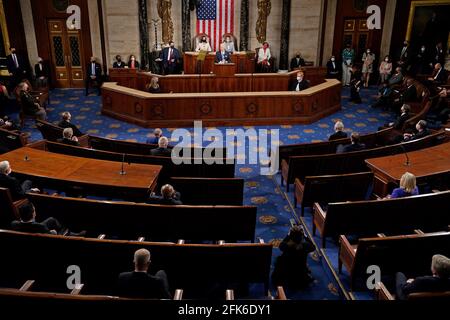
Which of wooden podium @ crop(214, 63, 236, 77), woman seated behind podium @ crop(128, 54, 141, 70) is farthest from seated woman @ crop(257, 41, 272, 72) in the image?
woman seated behind podium @ crop(128, 54, 141, 70)

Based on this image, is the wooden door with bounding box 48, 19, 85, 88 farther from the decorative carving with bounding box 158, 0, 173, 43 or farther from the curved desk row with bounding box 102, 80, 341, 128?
the curved desk row with bounding box 102, 80, 341, 128

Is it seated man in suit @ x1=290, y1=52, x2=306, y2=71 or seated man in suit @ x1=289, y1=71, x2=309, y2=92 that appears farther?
seated man in suit @ x1=290, y1=52, x2=306, y2=71

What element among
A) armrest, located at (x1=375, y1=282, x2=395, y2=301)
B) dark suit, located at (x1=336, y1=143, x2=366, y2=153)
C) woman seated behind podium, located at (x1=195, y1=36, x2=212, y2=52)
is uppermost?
woman seated behind podium, located at (x1=195, y1=36, x2=212, y2=52)

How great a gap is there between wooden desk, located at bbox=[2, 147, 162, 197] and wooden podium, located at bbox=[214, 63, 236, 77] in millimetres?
5905

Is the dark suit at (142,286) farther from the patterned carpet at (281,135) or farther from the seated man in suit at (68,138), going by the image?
the seated man in suit at (68,138)

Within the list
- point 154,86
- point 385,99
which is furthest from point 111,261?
point 385,99

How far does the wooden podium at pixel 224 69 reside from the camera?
1098 cm

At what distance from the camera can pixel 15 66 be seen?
40.1ft

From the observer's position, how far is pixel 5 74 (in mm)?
12359

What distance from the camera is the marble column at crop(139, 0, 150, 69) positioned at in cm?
1317

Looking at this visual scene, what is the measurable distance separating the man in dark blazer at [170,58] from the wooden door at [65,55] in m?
2.68

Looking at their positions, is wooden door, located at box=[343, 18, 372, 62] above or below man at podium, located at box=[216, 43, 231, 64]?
above

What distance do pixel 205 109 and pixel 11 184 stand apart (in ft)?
18.0

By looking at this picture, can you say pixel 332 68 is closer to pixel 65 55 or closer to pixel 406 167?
pixel 65 55
